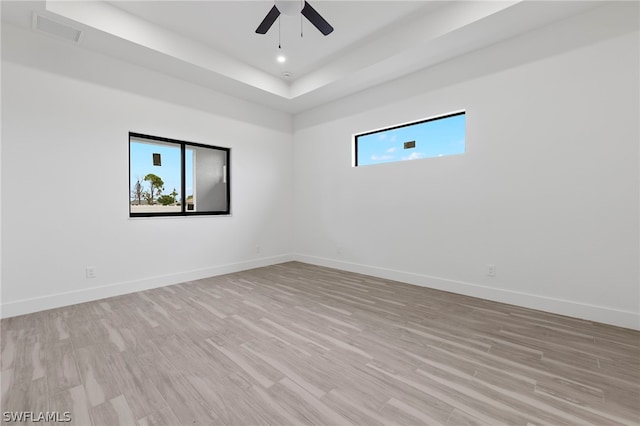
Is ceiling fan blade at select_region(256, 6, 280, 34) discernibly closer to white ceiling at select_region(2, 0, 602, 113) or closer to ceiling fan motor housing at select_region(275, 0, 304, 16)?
ceiling fan motor housing at select_region(275, 0, 304, 16)

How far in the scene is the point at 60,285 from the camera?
10.3 ft

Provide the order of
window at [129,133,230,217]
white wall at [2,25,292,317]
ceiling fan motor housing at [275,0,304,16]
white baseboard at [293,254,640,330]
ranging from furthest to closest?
1. window at [129,133,230,217]
2. white wall at [2,25,292,317]
3. white baseboard at [293,254,640,330]
4. ceiling fan motor housing at [275,0,304,16]

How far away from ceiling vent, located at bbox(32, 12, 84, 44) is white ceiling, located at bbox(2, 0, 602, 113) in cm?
5

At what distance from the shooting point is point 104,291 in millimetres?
3422

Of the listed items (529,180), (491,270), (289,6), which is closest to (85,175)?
(289,6)

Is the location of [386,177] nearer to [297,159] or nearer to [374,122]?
[374,122]

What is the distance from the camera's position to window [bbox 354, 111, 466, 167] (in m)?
3.73

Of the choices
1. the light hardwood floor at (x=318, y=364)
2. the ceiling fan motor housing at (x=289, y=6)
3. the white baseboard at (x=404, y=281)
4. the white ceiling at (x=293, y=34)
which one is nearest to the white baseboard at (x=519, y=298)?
the white baseboard at (x=404, y=281)

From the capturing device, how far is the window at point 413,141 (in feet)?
12.2

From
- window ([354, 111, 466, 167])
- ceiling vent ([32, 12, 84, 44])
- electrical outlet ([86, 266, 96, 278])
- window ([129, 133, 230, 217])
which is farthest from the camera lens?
window ([129, 133, 230, 217])

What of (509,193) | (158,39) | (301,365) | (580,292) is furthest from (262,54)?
(580,292)

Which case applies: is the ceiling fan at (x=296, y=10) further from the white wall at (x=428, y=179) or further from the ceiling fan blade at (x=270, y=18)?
the white wall at (x=428, y=179)

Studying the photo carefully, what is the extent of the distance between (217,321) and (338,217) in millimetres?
2817

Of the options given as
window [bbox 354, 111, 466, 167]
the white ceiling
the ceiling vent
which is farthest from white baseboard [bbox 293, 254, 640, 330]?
the ceiling vent
